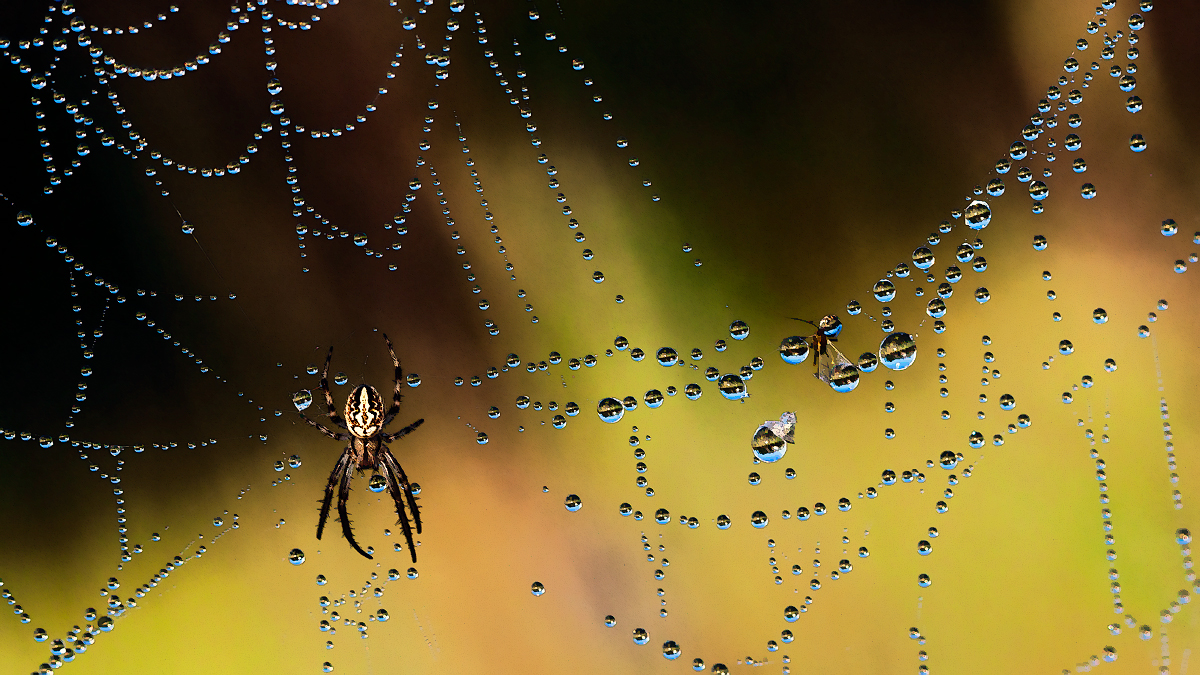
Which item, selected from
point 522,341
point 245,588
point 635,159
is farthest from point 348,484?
point 635,159

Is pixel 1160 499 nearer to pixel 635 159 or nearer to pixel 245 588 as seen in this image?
pixel 635 159

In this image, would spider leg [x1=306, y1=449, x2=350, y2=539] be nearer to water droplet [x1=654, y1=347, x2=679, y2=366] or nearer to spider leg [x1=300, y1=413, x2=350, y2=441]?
spider leg [x1=300, y1=413, x2=350, y2=441]

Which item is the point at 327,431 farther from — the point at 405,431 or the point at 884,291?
the point at 884,291

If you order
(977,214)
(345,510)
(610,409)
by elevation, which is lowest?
(345,510)

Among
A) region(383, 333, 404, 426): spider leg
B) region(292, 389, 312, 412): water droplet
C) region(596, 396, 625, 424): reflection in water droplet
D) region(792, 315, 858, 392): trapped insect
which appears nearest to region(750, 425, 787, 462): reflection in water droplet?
region(792, 315, 858, 392): trapped insect

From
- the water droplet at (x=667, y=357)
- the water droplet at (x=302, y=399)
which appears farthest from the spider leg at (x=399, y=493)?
the water droplet at (x=667, y=357)

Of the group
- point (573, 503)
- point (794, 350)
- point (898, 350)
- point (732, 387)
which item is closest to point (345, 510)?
point (573, 503)

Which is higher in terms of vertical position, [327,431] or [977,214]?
[977,214]
